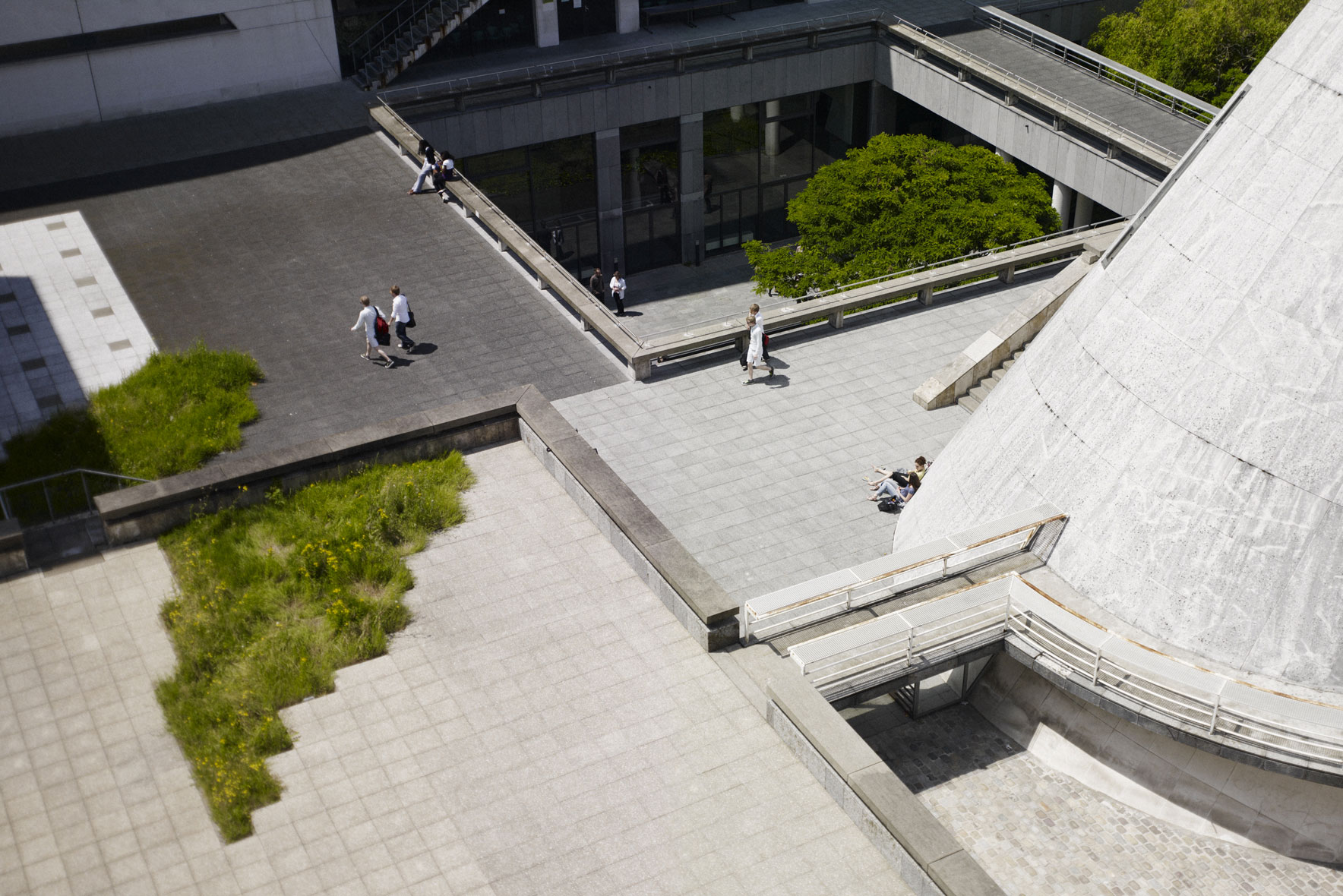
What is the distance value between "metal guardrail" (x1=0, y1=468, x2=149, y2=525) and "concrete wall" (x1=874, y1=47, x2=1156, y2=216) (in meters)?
28.6

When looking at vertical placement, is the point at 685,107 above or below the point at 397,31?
below

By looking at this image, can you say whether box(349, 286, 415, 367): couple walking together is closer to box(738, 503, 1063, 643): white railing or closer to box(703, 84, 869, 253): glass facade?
box(738, 503, 1063, 643): white railing

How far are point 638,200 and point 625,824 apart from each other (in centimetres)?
3604

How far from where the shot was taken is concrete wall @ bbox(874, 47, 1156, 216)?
3859cm

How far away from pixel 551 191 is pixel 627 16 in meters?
7.38

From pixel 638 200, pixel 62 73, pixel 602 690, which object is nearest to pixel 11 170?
pixel 62 73

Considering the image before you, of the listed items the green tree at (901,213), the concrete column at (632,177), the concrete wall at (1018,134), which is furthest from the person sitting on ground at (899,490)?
the concrete column at (632,177)

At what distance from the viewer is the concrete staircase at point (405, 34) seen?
42.8 metres

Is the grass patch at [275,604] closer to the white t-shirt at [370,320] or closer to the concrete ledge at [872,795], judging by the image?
the white t-shirt at [370,320]

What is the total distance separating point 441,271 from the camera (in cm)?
3027

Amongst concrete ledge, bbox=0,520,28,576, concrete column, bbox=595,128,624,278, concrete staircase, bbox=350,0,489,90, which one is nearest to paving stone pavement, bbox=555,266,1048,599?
concrete ledge, bbox=0,520,28,576

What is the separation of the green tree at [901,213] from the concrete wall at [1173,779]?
1983 cm

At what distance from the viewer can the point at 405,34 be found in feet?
144

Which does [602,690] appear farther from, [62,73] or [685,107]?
[685,107]
